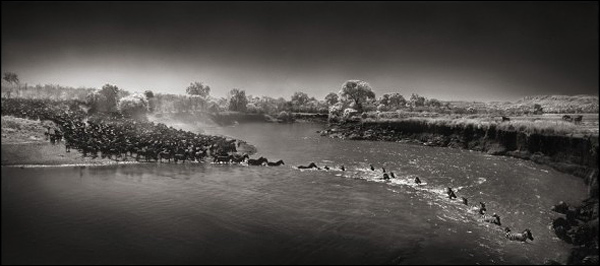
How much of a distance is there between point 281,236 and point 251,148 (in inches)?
1623

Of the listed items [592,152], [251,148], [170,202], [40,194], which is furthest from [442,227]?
[251,148]

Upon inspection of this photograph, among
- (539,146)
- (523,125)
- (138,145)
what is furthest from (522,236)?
(138,145)

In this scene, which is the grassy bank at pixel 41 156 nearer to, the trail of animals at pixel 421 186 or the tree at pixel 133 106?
the trail of animals at pixel 421 186

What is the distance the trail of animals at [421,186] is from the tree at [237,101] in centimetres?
12409

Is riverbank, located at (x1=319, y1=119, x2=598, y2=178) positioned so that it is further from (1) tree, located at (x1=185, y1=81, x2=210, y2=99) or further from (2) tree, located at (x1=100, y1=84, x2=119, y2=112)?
(1) tree, located at (x1=185, y1=81, x2=210, y2=99)

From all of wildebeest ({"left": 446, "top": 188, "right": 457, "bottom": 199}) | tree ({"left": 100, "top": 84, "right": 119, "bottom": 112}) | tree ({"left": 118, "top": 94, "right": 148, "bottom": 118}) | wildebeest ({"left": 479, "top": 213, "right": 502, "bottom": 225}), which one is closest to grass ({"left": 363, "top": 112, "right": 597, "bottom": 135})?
wildebeest ({"left": 446, "top": 188, "right": 457, "bottom": 199})

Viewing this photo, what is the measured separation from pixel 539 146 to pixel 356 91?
80.6 metres

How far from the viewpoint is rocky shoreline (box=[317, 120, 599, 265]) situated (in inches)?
970

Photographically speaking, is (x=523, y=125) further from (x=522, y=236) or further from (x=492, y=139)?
(x=522, y=236)

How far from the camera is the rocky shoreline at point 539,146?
2464 cm

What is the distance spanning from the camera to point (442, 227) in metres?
27.2

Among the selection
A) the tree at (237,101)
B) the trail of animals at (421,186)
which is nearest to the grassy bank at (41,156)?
the trail of animals at (421,186)

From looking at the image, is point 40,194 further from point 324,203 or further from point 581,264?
point 581,264

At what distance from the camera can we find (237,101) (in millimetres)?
169750
